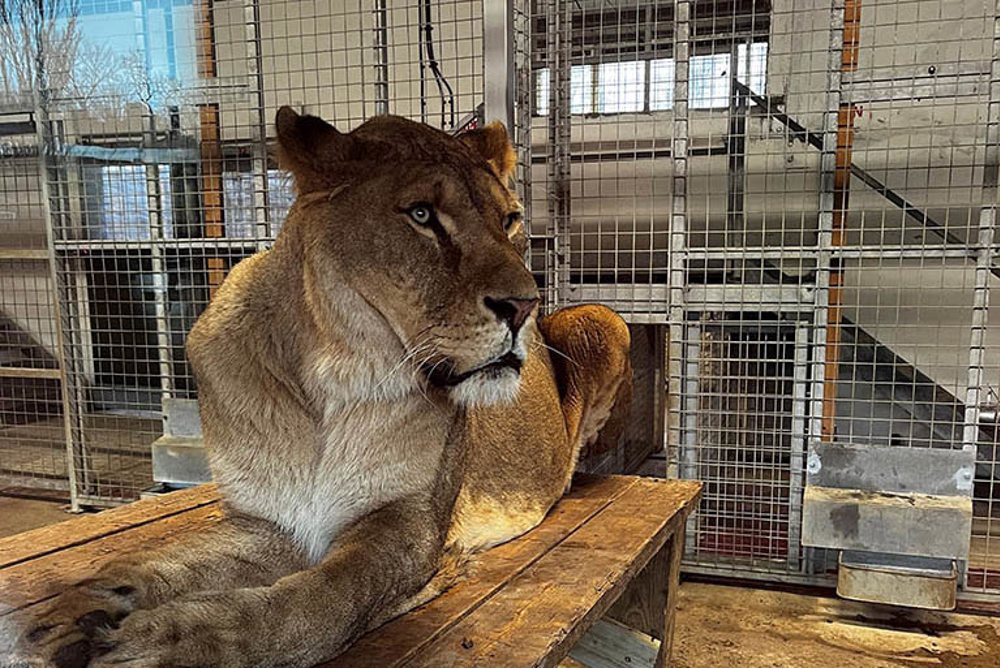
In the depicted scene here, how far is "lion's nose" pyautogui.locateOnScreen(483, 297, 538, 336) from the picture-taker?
1114 mm

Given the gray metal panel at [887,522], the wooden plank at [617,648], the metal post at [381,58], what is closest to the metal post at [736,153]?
the gray metal panel at [887,522]

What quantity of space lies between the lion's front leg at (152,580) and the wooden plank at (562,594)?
351mm

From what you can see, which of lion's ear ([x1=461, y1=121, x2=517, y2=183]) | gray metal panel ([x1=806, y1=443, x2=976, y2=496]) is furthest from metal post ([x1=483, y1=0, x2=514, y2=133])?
gray metal panel ([x1=806, y1=443, x2=976, y2=496])

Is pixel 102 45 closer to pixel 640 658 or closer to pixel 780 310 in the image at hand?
pixel 640 658

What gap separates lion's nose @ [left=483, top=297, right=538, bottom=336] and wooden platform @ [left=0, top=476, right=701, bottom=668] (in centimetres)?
51

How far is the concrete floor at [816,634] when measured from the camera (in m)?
2.60

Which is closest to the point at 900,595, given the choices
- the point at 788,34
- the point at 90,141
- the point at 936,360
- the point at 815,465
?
the point at 815,465

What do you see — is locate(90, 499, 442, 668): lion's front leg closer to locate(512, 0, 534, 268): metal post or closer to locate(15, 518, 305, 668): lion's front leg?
locate(15, 518, 305, 668): lion's front leg

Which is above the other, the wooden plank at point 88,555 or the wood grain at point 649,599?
the wooden plank at point 88,555

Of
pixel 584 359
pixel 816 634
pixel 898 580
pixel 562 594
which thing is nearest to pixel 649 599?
pixel 584 359

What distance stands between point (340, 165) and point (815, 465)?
95.3 inches

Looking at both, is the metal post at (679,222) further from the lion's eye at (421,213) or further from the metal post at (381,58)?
the lion's eye at (421,213)

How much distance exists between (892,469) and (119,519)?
257cm

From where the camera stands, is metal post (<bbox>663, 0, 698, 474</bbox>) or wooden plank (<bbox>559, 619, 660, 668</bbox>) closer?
wooden plank (<bbox>559, 619, 660, 668</bbox>)
